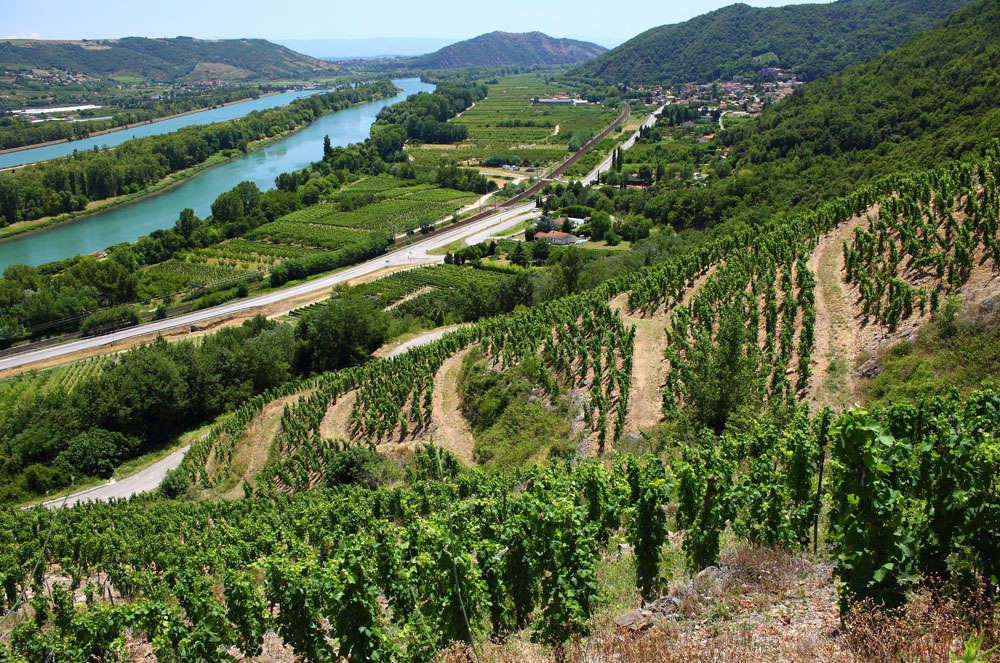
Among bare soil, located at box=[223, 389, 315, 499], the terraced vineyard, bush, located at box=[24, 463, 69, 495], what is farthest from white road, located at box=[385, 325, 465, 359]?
bush, located at box=[24, 463, 69, 495]

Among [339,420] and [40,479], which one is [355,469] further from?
[40,479]

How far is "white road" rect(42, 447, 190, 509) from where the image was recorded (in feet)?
87.1

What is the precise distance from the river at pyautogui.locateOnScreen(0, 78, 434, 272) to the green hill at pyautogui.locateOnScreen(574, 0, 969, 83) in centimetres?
10755

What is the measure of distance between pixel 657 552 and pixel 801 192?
4973cm

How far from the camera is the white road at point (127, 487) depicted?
2655 centimetres

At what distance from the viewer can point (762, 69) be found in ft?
540

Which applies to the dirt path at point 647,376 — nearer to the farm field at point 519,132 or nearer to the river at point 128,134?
the farm field at point 519,132

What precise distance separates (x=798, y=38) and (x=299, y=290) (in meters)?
170

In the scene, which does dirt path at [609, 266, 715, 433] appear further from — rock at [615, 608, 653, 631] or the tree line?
the tree line

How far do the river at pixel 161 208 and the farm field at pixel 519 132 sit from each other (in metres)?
26.0

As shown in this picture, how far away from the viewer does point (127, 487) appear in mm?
27969

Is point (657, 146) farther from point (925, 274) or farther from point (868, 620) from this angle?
point (868, 620)

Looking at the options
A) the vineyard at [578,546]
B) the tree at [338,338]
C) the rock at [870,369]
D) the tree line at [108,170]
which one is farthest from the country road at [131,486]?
the tree line at [108,170]

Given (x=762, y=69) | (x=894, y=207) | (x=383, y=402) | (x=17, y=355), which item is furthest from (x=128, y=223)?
(x=762, y=69)
